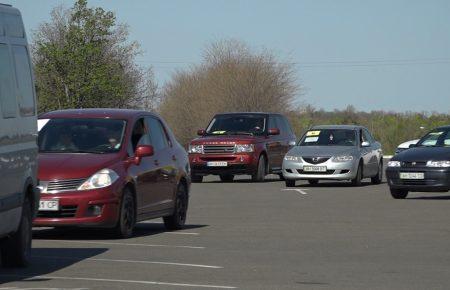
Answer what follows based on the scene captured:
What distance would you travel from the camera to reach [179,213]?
58.1ft

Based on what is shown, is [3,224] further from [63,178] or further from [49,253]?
[63,178]

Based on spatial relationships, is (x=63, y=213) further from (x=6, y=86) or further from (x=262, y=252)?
(x=6, y=86)

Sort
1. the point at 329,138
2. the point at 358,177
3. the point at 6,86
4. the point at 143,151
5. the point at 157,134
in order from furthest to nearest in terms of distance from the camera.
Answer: the point at 329,138
the point at 358,177
the point at 157,134
the point at 143,151
the point at 6,86

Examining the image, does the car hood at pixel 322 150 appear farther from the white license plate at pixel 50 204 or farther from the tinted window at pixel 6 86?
the tinted window at pixel 6 86

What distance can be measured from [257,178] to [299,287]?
72.2 feet

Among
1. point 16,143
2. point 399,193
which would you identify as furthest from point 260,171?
point 16,143

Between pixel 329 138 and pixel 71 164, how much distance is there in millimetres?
16785

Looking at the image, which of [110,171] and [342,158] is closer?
[110,171]

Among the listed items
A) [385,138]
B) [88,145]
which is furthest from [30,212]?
[385,138]

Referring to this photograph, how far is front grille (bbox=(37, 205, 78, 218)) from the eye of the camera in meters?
15.1

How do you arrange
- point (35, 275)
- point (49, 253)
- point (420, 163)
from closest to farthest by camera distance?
point (35, 275), point (49, 253), point (420, 163)

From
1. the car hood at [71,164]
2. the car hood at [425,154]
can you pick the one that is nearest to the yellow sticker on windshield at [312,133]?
the car hood at [425,154]

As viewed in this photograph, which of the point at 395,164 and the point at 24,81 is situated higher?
the point at 24,81

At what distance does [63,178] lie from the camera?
15.1 metres
